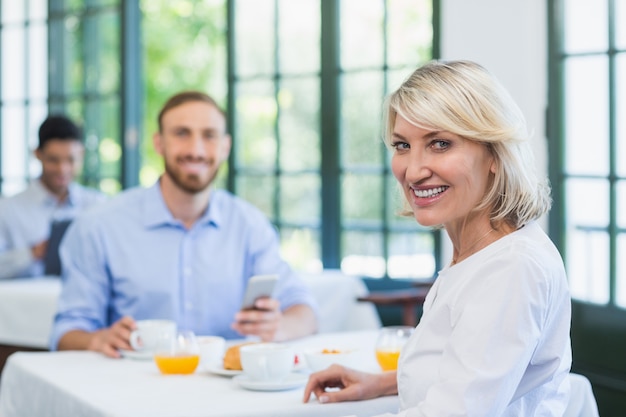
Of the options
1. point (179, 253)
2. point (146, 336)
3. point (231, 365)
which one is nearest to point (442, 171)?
point (231, 365)

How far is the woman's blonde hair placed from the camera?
1.57 meters

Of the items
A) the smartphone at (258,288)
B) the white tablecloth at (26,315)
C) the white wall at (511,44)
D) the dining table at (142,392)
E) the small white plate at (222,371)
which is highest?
the white wall at (511,44)

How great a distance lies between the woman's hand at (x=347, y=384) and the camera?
1920 mm

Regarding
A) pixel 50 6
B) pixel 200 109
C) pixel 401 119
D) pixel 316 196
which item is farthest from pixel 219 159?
pixel 50 6

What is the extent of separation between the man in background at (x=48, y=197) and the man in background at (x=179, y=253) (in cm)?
182

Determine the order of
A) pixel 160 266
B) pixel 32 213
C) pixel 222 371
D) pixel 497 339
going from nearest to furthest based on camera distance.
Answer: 1. pixel 497 339
2. pixel 222 371
3. pixel 160 266
4. pixel 32 213

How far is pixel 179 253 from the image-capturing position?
117 inches

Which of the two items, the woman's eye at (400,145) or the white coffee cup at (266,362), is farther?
the white coffee cup at (266,362)

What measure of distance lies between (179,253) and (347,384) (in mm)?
1127

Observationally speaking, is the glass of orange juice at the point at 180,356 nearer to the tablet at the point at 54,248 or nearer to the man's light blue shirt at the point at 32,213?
the tablet at the point at 54,248

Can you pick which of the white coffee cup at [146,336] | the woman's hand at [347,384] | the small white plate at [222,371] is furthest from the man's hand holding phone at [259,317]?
the woman's hand at [347,384]

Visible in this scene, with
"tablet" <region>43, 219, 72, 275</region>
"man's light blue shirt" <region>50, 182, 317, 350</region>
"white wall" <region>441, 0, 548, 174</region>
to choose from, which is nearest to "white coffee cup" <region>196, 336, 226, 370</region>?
"man's light blue shirt" <region>50, 182, 317, 350</region>

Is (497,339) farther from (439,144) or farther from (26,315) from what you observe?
(26,315)

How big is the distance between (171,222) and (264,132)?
7.66ft
